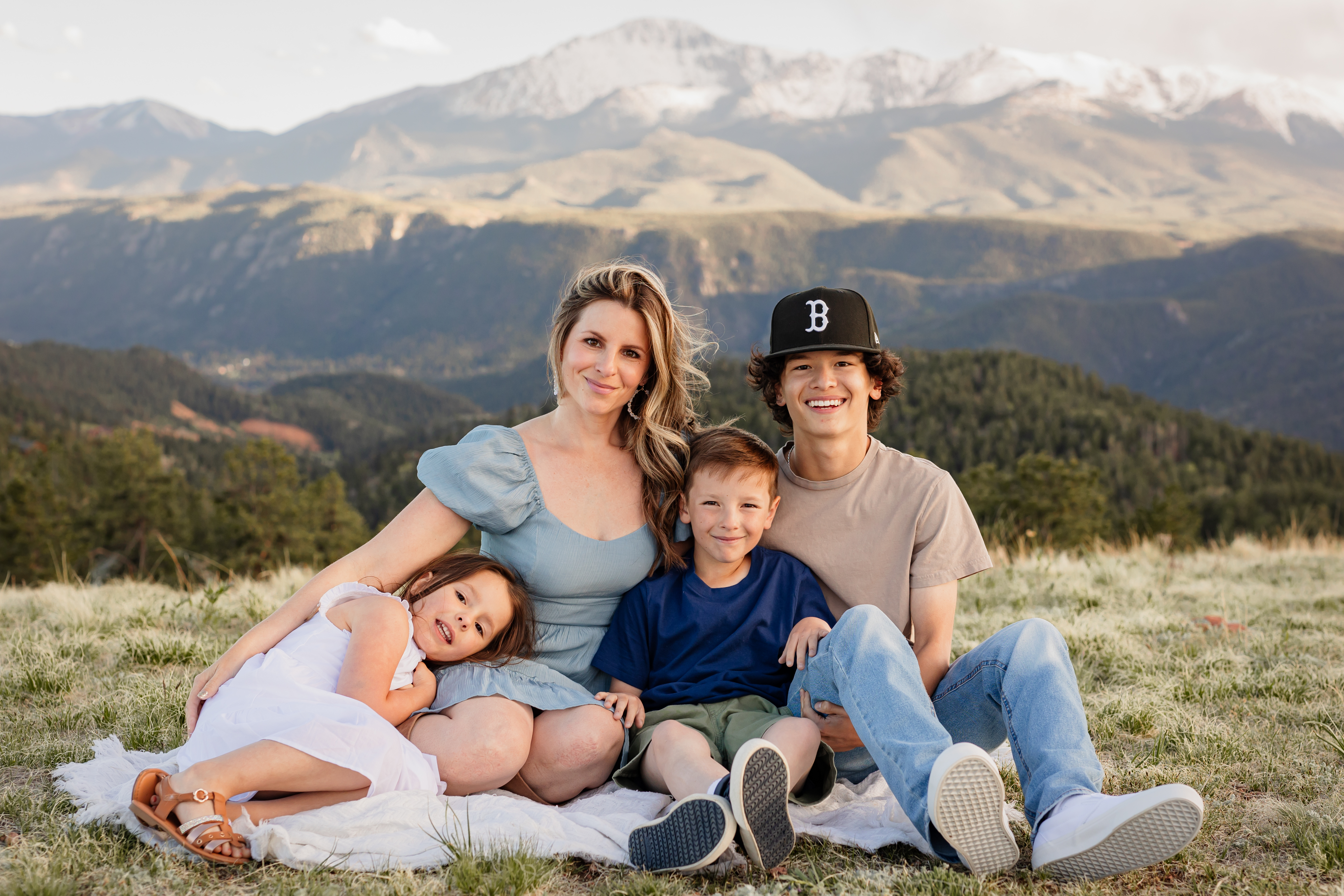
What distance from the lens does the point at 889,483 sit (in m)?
4.27

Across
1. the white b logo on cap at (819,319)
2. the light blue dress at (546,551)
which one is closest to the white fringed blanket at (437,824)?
the light blue dress at (546,551)

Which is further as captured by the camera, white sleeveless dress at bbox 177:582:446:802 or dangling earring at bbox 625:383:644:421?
dangling earring at bbox 625:383:644:421

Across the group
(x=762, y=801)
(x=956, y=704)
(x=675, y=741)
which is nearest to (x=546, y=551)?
(x=675, y=741)

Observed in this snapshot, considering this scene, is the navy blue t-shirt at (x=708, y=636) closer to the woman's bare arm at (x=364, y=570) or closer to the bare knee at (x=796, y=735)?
the bare knee at (x=796, y=735)

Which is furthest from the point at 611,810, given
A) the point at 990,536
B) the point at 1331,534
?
the point at 1331,534

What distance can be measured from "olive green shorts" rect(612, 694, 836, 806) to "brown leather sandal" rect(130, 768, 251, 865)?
146cm

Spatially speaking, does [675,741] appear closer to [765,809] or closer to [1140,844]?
[765,809]

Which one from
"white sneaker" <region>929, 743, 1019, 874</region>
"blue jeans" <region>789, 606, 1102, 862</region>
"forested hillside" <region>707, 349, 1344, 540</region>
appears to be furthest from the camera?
"forested hillside" <region>707, 349, 1344, 540</region>

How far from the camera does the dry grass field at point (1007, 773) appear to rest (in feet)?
9.94

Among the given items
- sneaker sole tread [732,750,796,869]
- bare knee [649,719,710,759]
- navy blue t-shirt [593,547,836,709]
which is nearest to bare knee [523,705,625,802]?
bare knee [649,719,710,759]

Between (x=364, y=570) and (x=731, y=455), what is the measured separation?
67.9 inches

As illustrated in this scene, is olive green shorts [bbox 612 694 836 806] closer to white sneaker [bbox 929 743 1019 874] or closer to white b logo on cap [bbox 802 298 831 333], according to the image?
white sneaker [bbox 929 743 1019 874]

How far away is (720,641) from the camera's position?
13.3 ft

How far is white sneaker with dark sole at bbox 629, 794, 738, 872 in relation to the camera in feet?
10.0
